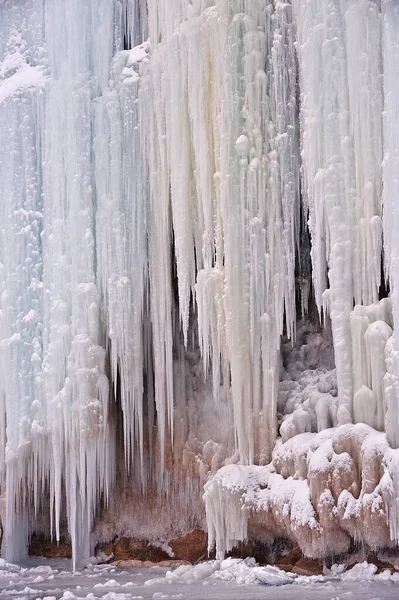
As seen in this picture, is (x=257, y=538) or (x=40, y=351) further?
(x=40, y=351)

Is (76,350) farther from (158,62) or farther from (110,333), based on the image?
(158,62)

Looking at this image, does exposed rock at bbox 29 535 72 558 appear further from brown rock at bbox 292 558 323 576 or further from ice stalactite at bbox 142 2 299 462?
brown rock at bbox 292 558 323 576

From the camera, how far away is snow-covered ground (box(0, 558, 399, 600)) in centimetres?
719

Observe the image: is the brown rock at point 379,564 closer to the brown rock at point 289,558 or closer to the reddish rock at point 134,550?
the brown rock at point 289,558

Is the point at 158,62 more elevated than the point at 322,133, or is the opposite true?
the point at 158,62

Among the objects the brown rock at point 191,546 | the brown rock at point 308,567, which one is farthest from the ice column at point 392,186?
the brown rock at point 191,546

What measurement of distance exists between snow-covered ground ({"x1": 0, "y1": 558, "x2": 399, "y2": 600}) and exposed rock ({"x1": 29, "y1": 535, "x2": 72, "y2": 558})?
106 centimetres

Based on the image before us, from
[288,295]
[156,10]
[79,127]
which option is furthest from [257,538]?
[156,10]

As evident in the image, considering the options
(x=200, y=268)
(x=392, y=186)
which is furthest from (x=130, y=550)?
(x=392, y=186)

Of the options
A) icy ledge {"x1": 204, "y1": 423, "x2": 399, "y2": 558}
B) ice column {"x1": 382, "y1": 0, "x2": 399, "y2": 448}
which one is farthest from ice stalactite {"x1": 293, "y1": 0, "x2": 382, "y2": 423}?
icy ledge {"x1": 204, "y1": 423, "x2": 399, "y2": 558}

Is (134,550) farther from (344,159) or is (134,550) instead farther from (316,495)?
(344,159)

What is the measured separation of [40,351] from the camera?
9422 millimetres

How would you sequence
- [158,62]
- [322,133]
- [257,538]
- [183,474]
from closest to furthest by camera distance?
[322,133], [257,538], [158,62], [183,474]

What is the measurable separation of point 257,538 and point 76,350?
2.59m
